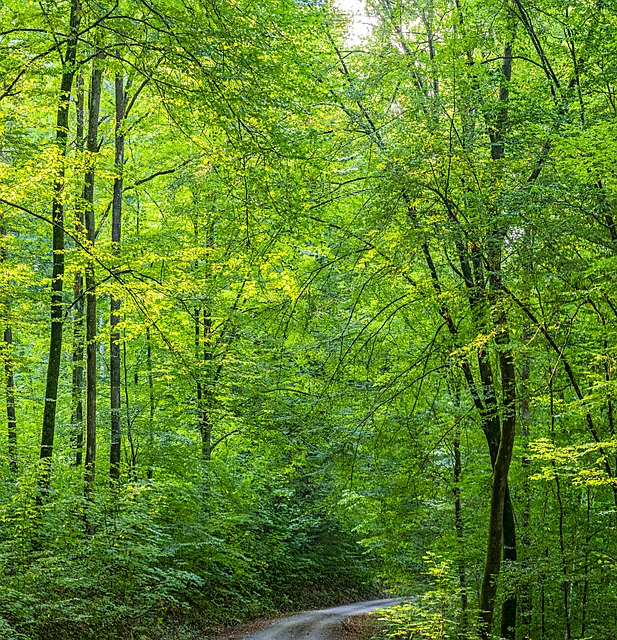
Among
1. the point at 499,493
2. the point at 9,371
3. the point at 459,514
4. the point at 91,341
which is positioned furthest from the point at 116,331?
the point at 499,493

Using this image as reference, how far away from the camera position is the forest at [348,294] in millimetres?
5699

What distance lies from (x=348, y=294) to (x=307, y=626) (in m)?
8.39

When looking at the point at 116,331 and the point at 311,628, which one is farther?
the point at 311,628

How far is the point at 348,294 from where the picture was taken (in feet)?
27.2

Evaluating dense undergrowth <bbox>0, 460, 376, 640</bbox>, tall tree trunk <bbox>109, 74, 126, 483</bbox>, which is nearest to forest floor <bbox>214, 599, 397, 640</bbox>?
dense undergrowth <bbox>0, 460, 376, 640</bbox>

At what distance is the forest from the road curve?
1.09 meters

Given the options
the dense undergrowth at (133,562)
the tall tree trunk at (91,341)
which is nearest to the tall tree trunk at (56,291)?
the tall tree trunk at (91,341)

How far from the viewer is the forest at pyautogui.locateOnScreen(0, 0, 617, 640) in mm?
5699

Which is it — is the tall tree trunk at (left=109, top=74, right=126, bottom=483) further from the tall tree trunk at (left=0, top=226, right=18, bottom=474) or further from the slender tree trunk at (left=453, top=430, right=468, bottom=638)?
the slender tree trunk at (left=453, top=430, right=468, bottom=638)

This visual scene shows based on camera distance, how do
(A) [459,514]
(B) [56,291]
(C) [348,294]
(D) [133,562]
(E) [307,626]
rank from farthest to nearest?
(E) [307,626]
(A) [459,514]
(B) [56,291]
(D) [133,562]
(C) [348,294]

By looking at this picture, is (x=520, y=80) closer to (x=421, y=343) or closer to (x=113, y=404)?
(x=421, y=343)

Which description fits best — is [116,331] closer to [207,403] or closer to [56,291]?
[56,291]

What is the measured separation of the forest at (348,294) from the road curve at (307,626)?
1091 millimetres

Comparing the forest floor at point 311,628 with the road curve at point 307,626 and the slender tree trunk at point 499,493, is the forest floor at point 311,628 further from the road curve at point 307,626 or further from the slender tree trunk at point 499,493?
the slender tree trunk at point 499,493
